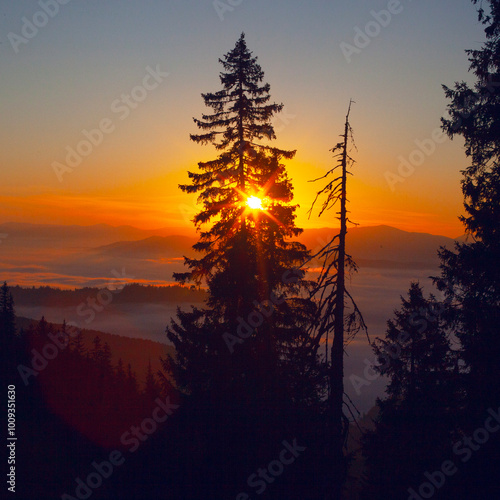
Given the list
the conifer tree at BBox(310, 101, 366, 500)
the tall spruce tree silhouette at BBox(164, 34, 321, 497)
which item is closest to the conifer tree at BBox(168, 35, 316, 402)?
the tall spruce tree silhouette at BBox(164, 34, 321, 497)

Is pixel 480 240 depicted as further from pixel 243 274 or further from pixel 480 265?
pixel 243 274

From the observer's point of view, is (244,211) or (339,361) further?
(244,211)

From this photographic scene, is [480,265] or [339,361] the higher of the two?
[480,265]

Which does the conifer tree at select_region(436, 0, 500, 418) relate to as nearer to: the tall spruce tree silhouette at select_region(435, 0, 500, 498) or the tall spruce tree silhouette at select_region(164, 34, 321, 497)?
the tall spruce tree silhouette at select_region(435, 0, 500, 498)

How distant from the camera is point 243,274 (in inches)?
575

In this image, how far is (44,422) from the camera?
23.5 m

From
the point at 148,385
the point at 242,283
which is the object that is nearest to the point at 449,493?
the point at 242,283

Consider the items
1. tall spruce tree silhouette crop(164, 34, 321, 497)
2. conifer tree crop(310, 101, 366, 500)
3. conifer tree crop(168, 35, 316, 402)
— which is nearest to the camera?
conifer tree crop(310, 101, 366, 500)

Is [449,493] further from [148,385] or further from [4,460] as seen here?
[148,385]

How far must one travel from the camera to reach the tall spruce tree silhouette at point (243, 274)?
12609 mm

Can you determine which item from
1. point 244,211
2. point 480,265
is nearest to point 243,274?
point 244,211

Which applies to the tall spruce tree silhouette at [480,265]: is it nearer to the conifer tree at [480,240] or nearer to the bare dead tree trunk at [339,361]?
the conifer tree at [480,240]

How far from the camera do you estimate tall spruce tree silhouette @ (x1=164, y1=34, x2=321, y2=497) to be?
1261cm

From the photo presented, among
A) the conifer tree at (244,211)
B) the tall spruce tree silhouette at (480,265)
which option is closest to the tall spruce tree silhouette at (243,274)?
the conifer tree at (244,211)
